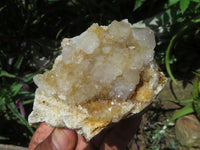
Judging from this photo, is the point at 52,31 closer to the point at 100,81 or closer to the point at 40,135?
the point at 40,135

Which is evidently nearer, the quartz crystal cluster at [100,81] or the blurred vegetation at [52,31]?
Answer: the quartz crystal cluster at [100,81]

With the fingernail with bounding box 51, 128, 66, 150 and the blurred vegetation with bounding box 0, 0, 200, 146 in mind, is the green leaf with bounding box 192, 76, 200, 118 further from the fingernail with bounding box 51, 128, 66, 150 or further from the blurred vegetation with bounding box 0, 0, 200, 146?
the fingernail with bounding box 51, 128, 66, 150

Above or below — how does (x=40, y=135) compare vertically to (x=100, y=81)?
below

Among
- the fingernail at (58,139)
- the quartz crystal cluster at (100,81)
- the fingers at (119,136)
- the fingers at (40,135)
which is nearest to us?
the quartz crystal cluster at (100,81)

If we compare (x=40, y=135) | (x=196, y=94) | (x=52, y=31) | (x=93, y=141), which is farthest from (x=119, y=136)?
(x=52, y=31)

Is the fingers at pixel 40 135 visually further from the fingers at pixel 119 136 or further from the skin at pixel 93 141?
the fingers at pixel 119 136

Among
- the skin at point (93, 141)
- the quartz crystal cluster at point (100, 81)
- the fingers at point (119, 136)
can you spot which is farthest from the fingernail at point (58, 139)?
the fingers at point (119, 136)

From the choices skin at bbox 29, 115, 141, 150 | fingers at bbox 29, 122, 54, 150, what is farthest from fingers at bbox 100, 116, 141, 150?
fingers at bbox 29, 122, 54, 150
